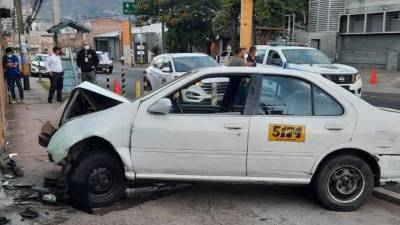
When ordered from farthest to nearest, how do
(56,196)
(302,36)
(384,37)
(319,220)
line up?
1. (302,36)
2. (384,37)
3. (56,196)
4. (319,220)

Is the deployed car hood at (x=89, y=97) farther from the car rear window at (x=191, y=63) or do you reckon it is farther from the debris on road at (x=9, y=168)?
the car rear window at (x=191, y=63)

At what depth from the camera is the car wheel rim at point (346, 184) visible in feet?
18.2

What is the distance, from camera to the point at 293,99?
561 centimetres

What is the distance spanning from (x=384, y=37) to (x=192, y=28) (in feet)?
62.3

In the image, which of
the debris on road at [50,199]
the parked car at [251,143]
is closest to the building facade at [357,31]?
the parked car at [251,143]

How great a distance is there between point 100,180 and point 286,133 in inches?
83.5

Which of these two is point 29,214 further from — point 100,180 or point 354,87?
point 354,87

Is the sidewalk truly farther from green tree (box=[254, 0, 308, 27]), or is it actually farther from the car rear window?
green tree (box=[254, 0, 308, 27])

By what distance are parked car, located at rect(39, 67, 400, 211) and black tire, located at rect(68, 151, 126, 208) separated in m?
0.01

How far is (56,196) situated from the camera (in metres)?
5.66

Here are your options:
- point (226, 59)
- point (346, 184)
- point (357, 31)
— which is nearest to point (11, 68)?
point (346, 184)

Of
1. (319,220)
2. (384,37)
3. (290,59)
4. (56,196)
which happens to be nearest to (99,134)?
(56,196)

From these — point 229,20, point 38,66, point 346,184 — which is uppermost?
point 229,20

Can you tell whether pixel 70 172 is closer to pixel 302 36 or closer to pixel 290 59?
pixel 290 59
